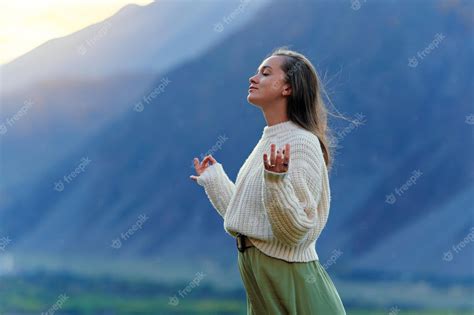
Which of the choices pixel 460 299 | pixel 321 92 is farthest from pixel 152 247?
pixel 321 92

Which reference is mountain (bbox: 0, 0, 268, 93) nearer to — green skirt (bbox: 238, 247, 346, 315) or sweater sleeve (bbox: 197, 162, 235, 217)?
sweater sleeve (bbox: 197, 162, 235, 217)

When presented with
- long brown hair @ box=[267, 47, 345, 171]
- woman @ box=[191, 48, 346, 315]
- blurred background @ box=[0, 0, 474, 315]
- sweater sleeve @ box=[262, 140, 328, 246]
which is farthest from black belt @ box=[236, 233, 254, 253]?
blurred background @ box=[0, 0, 474, 315]


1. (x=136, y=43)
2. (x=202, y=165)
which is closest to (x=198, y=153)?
(x=136, y=43)

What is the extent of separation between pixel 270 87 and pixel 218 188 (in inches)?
15.8

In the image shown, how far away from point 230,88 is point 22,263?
6.03 feet

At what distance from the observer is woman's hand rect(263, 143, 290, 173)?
2.07 metres

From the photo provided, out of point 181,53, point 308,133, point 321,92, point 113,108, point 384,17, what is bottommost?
point 308,133

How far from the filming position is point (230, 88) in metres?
5.79

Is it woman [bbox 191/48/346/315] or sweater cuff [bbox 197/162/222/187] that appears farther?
sweater cuff [bbox 197/162/222/187]

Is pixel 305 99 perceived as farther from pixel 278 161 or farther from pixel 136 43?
pixel 136 43

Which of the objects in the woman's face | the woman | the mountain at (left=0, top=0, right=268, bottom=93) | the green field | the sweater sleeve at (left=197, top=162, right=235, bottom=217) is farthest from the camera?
the mountain at (left=0, top=0, right=268, bottom=93)

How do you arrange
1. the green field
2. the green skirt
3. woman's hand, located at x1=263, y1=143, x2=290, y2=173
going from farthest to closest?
the green field < the green skirt < woman's hand, located at x1=263, y1=143, x2=290, y2=173

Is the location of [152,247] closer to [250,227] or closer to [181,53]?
[181,53]

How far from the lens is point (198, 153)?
5.68 metres
